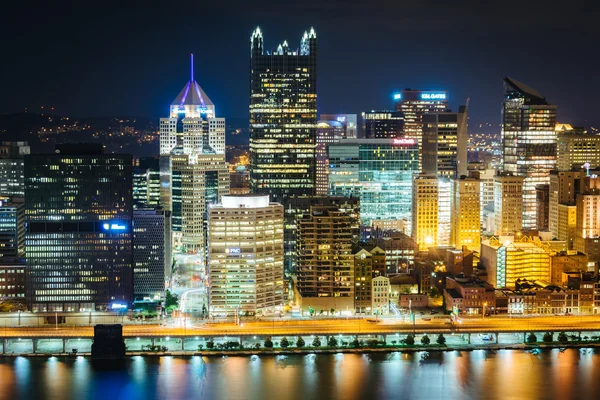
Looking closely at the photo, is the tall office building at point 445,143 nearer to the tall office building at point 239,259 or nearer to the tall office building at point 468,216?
the tall office building at point 468,216

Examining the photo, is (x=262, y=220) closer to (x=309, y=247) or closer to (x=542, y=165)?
(x=309, y=247)

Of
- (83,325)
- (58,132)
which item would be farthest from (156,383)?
(58,132)

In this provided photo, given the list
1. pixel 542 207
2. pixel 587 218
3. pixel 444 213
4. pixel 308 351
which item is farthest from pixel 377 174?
pixel 308 351

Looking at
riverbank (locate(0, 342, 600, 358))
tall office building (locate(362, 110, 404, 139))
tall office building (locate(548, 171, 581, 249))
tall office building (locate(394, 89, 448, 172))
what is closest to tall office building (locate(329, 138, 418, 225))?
tall office building (locate(548, 171, 581, 249))

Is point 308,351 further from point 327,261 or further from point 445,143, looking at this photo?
point 445,143

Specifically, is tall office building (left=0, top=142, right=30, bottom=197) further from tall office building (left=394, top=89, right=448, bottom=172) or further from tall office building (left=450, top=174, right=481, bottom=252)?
tall office building (left=394, top=89, right=448, bottom=172)

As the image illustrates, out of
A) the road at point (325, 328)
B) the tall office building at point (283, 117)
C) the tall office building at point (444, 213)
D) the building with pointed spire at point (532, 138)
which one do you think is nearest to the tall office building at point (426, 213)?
the tall office building at point (444, 213)
